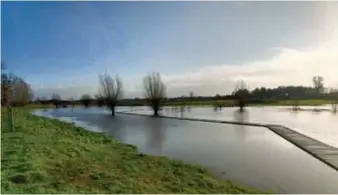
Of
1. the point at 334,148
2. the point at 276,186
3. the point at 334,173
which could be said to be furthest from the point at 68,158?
the point at 334,148

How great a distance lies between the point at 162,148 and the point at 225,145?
2.51 m

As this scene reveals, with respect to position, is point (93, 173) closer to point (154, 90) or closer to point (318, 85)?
point (154, 90)

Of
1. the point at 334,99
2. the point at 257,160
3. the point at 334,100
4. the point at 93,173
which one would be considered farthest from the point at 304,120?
the point at 334,99

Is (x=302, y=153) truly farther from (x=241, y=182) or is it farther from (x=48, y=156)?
(x=48, y=156)

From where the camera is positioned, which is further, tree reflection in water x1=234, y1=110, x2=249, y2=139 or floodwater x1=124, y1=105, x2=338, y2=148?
tree reflection in water x1=234, y1=110, x2=249, y2=139

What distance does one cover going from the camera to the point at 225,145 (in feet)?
40.3

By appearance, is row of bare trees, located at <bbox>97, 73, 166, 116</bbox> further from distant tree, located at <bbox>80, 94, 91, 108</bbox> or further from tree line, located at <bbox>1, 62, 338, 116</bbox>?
distant tree, located at <bbox>80, 94, 91, 108</bbox>

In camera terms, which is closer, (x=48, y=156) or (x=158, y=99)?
(x=48, y=156)

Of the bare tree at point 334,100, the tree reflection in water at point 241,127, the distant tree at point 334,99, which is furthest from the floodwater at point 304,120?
the distant tree at point 334,99

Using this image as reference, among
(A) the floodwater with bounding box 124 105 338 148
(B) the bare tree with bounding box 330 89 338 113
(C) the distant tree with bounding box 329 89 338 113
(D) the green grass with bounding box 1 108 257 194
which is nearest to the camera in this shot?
(D) the green grass with bounding box 1 108 257 194

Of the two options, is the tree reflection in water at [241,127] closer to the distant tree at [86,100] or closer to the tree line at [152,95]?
the tree line at [152,95]

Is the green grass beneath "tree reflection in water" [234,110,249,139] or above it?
above

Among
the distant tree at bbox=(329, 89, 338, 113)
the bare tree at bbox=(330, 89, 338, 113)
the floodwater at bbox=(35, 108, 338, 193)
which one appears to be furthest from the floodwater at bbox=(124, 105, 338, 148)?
the distant tree at bbox=(329, 89, 338, 113)

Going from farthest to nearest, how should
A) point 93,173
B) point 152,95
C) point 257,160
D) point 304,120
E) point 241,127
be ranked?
point 152,95 < point 304,120 < point 241,127 < point 257,160 < point 93,173
